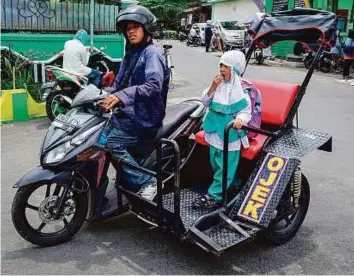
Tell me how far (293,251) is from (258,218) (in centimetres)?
57

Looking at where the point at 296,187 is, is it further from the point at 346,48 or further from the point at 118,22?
the point at 346,48

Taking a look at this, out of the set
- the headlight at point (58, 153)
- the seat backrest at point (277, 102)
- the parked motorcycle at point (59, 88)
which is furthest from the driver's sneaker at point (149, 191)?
the parked motorcycle at point (59, 88)

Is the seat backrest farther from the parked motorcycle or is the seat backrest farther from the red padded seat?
the parked motorcycle

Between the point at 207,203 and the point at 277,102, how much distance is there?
1032 mm

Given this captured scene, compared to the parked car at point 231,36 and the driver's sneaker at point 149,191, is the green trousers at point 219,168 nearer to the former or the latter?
the driver's sneaker at point 149,191

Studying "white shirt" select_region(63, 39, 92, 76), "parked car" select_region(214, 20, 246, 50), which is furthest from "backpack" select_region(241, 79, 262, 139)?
"parked car" select_region(214, 20, 246, 50)

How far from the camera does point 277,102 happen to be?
13.5 feet

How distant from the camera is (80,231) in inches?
162

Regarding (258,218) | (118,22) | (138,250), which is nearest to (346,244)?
(258,218)

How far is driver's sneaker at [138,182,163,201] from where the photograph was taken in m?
3.82

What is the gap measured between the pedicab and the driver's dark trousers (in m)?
0.06

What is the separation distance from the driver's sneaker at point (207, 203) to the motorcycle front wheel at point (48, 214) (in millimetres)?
880

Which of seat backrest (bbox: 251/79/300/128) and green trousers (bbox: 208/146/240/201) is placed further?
seat backrest (bbox: 251/79/300/128)

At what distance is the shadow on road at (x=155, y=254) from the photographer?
358 cm
